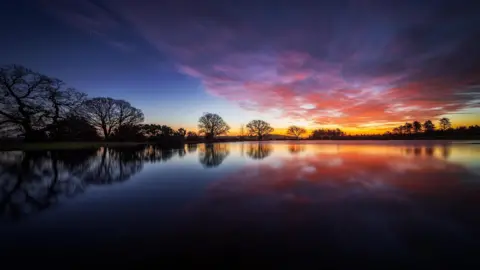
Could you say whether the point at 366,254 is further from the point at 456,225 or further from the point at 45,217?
the point at 45,217

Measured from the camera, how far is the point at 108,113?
55.0 meters

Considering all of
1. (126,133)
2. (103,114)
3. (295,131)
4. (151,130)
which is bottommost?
(126,133)

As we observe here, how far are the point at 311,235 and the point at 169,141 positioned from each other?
1937 inches

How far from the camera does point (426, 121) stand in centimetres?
9844

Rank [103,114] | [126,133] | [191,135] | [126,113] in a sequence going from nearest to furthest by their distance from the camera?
1. [103,114]
2. [126,133]
3. [126,113]
4. [191,135]

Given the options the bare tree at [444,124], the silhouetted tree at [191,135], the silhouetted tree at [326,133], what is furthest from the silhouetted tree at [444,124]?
the silhouetted tree at [191,135]

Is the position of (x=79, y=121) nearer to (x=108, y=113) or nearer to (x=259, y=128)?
(x=108, y=113)

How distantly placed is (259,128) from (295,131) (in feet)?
104

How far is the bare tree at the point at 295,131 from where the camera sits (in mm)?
129750

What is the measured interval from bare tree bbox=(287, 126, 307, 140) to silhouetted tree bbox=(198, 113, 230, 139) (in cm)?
6090

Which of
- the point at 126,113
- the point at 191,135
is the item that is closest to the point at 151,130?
the point at 126,113

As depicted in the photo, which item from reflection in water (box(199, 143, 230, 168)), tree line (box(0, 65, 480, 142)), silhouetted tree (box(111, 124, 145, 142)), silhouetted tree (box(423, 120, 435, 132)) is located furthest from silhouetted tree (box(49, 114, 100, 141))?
silhouetted tree (box(423, 120, 435, 132))

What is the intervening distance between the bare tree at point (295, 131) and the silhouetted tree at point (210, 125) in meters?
60.9

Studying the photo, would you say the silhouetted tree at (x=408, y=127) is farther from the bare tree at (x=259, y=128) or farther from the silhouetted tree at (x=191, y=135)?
the silhouetted tree at (x=191, y=135)
